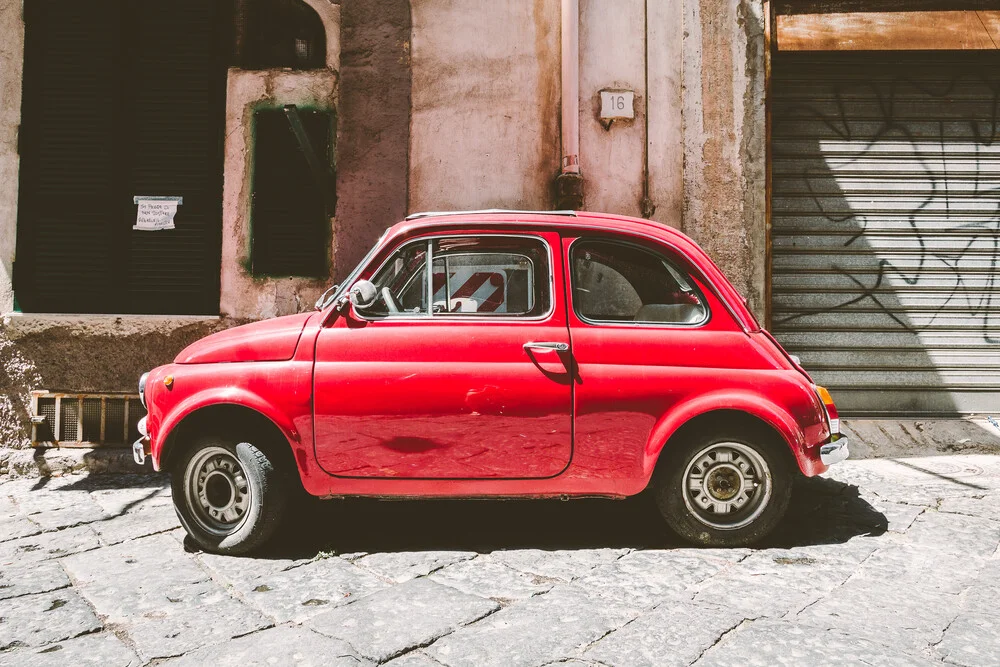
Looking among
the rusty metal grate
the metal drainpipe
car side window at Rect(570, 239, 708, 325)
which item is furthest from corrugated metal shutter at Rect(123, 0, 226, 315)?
car side window at Rect(570, 239, 708, 325)

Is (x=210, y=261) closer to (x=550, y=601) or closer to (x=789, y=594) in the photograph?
(x=550, y=601)

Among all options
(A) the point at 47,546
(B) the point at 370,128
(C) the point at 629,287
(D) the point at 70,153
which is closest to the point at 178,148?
(D) the point at 70,153

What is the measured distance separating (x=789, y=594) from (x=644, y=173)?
13.8 feet

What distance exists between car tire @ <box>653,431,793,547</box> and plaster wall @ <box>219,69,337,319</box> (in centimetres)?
389

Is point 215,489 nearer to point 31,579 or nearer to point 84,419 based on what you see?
point 31,579

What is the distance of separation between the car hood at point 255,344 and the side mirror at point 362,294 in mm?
323

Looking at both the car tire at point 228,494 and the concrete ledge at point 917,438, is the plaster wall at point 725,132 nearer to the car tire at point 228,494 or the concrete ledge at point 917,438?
the concrete ledge at point 917,438

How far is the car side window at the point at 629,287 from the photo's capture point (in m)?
3.62

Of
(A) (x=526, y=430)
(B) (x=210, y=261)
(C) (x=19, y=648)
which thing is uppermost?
(B) (x=210, y=261)

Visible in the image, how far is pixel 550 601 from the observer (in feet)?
9.68

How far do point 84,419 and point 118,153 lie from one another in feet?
8.07

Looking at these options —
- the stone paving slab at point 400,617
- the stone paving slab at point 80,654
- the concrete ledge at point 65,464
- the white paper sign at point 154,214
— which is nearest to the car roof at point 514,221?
the stone paving slab at point 400,617

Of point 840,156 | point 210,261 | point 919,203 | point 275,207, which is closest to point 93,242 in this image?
point 210,261

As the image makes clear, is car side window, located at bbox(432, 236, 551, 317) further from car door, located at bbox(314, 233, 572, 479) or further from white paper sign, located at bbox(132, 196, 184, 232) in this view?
white paper sign, located at bbox(132, 196, 184, 232)
